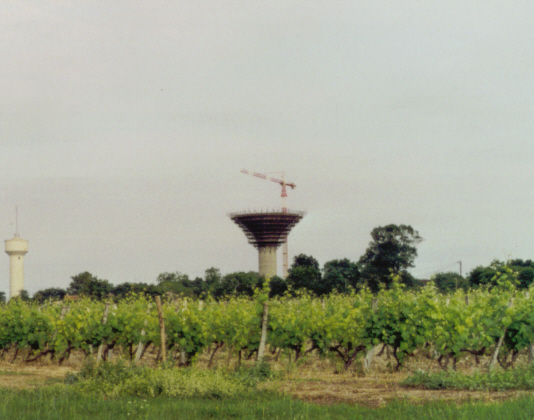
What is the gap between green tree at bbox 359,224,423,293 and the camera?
69812mm

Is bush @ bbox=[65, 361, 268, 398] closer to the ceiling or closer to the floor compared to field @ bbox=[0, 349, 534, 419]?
closer to the ceiling

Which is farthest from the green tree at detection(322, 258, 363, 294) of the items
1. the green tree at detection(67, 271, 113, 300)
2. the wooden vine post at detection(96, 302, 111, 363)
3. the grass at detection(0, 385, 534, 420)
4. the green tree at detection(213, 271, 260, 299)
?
the grass at detection(0, 385, 534, 420)

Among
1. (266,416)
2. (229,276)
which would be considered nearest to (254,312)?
(266,416)

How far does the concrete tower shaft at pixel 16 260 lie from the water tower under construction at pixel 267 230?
129 ft

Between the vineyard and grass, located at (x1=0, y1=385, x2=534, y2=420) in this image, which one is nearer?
grass, located at (x1=0, y1=385, x2=534, y2=420)

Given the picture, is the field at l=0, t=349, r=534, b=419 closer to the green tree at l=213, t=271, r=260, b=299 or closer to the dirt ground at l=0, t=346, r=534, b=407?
the dirt ground at l=0, t=346, r=534, b=407

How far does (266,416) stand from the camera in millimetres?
8062

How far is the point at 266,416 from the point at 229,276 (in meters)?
72.1

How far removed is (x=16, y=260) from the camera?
104625 mm

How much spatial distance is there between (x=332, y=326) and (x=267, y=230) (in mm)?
77412

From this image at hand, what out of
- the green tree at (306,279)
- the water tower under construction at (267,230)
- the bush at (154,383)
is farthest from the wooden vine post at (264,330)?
the water tower under construction at (267,230)

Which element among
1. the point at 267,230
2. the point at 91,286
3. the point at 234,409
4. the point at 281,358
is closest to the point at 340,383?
the point at 234,409

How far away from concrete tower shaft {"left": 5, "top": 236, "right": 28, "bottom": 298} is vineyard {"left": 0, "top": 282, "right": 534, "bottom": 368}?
9231 centimetres

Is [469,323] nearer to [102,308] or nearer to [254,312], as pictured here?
[254,312]
